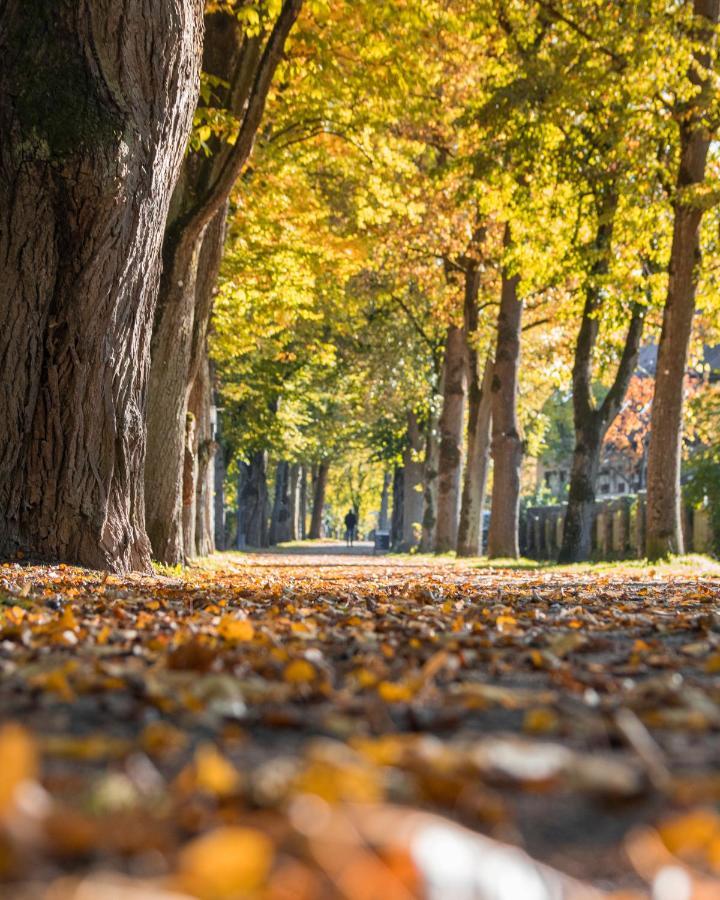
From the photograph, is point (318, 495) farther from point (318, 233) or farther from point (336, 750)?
point (336, 750)

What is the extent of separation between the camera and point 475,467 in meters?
25.5

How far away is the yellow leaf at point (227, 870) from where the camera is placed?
1.37m

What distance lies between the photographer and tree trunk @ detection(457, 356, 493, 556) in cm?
2403

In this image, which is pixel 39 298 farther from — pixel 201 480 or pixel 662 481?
pixel 201 480

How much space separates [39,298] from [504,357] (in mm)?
13750

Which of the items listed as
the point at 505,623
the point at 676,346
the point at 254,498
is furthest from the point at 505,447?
the point at 254,498

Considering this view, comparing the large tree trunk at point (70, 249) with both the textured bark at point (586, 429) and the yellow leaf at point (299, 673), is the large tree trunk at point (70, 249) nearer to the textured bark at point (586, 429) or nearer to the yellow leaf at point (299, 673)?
the yellow leaf at point (299, 673)

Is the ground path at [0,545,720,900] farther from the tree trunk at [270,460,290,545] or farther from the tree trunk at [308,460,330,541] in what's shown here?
the tree trunk at [308,460,330,541]

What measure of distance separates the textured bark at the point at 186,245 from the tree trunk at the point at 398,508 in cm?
2714

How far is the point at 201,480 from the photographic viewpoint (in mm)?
19219

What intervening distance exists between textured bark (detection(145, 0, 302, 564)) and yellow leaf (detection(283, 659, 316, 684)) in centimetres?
862

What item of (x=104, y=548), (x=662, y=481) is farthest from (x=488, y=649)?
(x=662, y=481)

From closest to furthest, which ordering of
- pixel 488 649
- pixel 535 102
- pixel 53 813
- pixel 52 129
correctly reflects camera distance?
pixel 53 813, pixel 488 649, pixel 52 129, pixel 535 102

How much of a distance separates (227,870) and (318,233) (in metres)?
18.6
